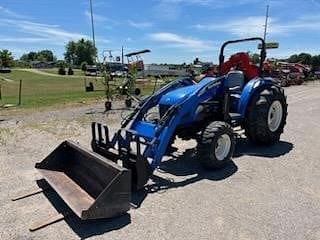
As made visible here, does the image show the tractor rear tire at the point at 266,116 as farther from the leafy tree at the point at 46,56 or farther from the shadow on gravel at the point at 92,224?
the leafy tree at the point at 46,56

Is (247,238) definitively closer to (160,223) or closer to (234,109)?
(160,223)

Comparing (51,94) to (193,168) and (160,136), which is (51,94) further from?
(160,136)

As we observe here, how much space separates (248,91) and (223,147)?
1525mm

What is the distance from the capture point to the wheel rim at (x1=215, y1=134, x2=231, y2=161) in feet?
20.4

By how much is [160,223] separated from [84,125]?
20.9 feet

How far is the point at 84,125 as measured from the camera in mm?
10422

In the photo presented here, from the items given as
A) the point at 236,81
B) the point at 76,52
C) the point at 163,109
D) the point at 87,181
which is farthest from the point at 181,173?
the point at 76,52

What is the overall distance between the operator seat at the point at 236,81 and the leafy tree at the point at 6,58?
9750 centimetres

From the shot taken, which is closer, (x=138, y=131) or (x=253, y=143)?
(x=138, y=131)

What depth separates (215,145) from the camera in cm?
604

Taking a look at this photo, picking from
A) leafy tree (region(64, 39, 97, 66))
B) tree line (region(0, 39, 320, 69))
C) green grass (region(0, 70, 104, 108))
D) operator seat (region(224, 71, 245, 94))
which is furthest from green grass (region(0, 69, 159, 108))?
leafy tree (region(64, 39, 97, 66))

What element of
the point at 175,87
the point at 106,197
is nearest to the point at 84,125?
the point at 175,87

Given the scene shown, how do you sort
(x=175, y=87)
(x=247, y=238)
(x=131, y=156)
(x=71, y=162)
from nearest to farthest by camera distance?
(x=247, y=238), (x=131, y=156), (x=71, y=162), (x=175, y=87)

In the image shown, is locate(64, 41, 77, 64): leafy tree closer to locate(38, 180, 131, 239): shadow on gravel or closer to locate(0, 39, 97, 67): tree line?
locate(0, 39, 97, 67): tree line
